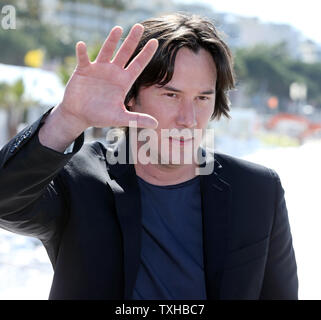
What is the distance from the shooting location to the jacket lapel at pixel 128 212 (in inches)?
67.7

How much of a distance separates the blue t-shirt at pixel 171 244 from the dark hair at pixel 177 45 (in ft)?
1.25

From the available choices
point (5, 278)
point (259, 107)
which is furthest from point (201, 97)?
point (259, 107)

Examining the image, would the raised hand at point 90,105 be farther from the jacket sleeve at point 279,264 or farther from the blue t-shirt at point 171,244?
the jacket sleeve at point 279,264

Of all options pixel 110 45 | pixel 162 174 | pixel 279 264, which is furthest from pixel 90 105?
pixel 279 264

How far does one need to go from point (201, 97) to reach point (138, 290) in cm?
67

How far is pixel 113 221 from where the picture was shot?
1790mm

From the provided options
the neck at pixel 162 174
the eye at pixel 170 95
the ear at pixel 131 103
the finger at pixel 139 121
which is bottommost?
the neck at pixel 162 174

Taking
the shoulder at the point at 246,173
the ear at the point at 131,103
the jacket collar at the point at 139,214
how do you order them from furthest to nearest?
the ear at the point at 131,103 < the shoulder at the point at 246,173 < the jacket collar at the point at 139,214

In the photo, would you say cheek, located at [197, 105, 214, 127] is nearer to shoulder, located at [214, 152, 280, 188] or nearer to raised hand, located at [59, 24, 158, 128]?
shoulder, located at [214, 152, 280, 188]

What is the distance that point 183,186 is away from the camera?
1.97 metres

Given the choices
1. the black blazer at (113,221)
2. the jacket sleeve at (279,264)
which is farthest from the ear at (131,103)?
the jacket sleeve at (279,264)

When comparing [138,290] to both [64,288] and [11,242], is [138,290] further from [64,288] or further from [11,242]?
[11,242]

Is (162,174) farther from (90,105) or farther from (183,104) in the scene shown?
(90,105)

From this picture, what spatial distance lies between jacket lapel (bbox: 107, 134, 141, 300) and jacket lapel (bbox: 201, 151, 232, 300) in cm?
22
